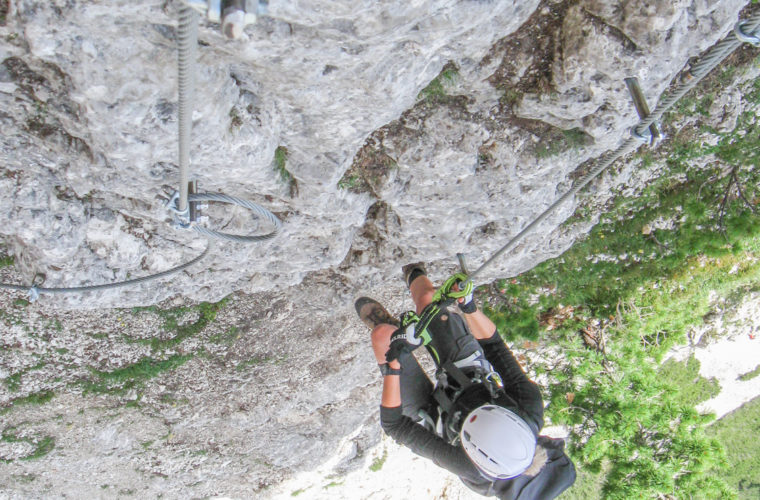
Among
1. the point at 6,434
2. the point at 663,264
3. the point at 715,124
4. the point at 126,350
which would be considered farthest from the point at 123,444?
the point at 715,124

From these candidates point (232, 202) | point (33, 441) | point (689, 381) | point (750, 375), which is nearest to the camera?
point (232, 202)

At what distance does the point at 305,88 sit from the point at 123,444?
17.1ft

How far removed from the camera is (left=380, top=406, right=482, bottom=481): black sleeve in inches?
145

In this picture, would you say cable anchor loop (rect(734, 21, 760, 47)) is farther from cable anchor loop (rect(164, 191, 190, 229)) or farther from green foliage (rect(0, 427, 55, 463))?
green foliage (rect(0, 427, 55, 463))

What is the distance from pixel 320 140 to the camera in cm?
307

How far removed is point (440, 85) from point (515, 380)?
2.32 meters

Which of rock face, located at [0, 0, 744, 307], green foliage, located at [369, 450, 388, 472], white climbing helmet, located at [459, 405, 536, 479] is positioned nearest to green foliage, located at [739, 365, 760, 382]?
green foliage, located at [369, 450, 388, 472]

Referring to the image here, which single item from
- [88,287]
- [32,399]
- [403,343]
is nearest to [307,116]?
[403,343]

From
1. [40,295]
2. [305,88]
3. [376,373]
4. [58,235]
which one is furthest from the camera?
[376,373]

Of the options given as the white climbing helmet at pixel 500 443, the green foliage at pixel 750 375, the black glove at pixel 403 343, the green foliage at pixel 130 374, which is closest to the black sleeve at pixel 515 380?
the white climbing helmet at pixel 500 443

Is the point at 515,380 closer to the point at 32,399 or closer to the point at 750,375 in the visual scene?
the point at 32,399

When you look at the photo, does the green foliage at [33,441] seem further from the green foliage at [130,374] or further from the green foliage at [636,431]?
the green foliage at [636,431]

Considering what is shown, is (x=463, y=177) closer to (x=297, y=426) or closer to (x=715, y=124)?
(x=715, y=124)

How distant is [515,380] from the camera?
12.8 feet
